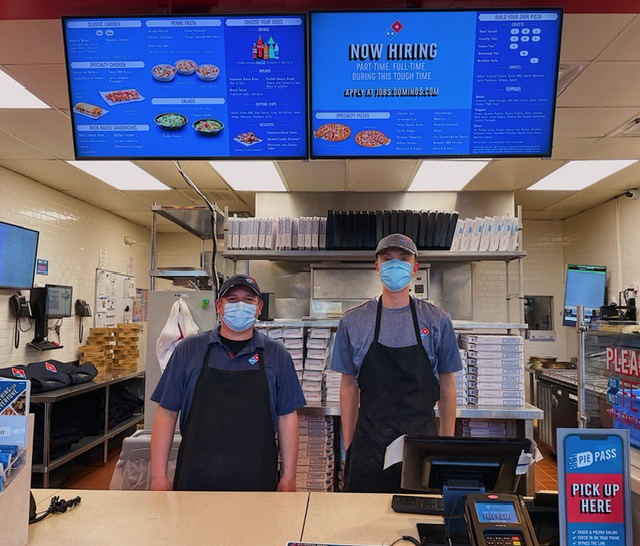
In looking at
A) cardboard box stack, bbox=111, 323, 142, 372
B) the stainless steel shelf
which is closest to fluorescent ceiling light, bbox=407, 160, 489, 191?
the stainless steel shelf

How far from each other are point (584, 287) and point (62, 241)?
7150 mm

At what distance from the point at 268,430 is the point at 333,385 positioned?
5.36ft

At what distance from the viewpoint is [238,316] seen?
2.33 meters

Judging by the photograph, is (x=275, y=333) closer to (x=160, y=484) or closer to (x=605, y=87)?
(x=160, y=484)

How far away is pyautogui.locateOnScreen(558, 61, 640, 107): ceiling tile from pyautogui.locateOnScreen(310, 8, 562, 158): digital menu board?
1239 mm

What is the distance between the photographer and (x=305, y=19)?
2125mm

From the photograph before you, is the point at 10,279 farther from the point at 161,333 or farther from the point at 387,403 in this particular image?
the point at 387,403

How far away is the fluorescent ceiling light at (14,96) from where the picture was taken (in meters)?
3.32

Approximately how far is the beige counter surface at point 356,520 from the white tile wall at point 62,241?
4898mm

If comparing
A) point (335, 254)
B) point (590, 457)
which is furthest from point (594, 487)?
point (335, 254)

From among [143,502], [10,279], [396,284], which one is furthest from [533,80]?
[10,279]

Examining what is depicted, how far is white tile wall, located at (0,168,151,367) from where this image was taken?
530cm

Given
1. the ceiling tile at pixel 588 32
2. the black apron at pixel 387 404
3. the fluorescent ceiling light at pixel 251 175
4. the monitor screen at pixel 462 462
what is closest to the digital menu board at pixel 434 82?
the ceiling tile at pixel 588 32

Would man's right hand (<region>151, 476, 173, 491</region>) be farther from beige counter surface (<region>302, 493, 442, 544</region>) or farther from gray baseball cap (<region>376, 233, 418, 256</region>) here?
gray baseball cap (<region>376, 233, 418, 256</region>)
